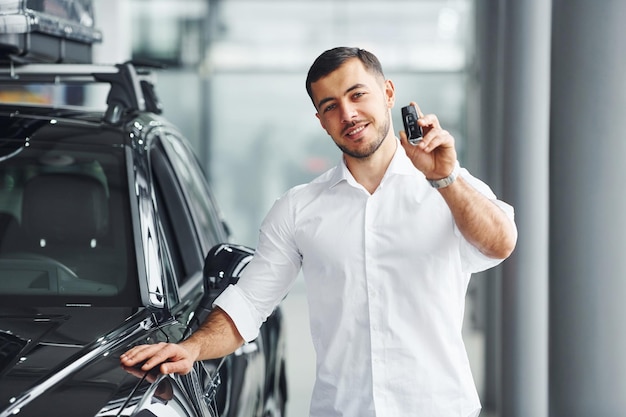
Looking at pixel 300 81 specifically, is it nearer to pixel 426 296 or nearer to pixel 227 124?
pixel 227 124

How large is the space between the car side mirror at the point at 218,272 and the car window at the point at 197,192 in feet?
2.31

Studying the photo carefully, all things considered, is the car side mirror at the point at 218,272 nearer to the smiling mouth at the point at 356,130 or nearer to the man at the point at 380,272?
the man at the point at 380,272

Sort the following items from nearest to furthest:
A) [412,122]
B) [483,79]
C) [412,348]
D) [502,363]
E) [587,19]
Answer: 1. [412,122]
2. [412,348]
3. [587,19]
4. [502,363]
5. [483,79]

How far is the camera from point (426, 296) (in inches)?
98.3

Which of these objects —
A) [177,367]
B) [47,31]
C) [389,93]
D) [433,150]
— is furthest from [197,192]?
[433,150]

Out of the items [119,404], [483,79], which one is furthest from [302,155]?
[119,404]

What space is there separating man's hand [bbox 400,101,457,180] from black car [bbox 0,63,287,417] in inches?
29.4

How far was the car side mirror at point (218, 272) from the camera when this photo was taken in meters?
2.89

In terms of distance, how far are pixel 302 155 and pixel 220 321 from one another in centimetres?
952

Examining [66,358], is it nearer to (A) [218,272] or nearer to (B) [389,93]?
(A) [218,272]

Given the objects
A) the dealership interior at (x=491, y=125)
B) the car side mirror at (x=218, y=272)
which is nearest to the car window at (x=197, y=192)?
the dealership interior at (x=491, y=125)

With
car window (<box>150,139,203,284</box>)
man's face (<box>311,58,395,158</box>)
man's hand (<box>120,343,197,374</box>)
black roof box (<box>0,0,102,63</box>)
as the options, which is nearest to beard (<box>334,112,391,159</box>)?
man's face (<box>311,58,395,158</box>)

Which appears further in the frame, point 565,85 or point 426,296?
point 565,85

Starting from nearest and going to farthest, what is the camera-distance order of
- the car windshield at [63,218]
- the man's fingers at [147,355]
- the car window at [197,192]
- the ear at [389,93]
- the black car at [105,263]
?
the black car at [105,263] < the man's fingers at [147,355] < the ear at [389,93] < the car windshield at [63,218] < the car window at [197,192]
